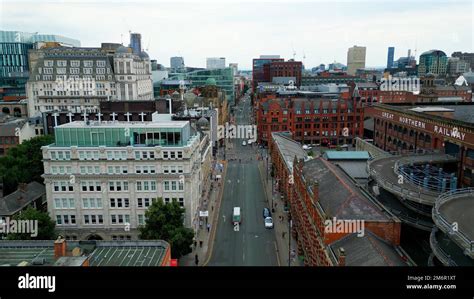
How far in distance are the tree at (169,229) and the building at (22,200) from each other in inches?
623

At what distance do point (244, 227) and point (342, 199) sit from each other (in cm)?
1795

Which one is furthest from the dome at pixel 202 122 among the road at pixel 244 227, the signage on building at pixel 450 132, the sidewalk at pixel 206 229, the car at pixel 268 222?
the signage on building at pixel 450 132

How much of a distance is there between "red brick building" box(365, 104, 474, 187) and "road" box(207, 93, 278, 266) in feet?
64.3

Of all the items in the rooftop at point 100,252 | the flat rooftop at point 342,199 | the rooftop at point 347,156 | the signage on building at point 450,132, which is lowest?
the rooftop at point 100,252

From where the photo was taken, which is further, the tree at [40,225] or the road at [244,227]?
the road at [244,227]

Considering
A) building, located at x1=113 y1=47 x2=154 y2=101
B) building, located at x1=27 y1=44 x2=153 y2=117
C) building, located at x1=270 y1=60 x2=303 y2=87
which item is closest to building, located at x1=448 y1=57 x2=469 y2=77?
building, located at x1=270 y1=60 x2=303 y2=87

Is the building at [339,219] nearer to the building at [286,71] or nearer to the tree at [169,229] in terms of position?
the tree at [169,229]

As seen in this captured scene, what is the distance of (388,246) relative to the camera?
24.3 m

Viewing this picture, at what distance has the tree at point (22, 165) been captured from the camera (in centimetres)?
4806

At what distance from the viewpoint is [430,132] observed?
4266cm

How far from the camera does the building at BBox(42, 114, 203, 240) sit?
A: 128 ft

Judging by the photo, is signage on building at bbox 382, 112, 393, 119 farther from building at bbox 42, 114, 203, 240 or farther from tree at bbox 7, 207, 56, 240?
tree at bbox 7, 207, 56, 240

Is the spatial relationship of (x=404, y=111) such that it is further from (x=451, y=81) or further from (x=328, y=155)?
(x=451, y=81)

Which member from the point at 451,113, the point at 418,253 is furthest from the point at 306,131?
the point at 418,253
